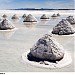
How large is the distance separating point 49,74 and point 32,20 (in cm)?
1893

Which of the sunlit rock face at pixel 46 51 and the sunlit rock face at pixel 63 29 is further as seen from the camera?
the sunlit rock face at pixel 63 29

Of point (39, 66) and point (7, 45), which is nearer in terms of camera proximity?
point (39, 66)

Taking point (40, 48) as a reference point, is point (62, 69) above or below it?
below

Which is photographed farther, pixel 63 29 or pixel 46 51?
pixel 63 29

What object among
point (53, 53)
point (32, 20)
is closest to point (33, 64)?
point (53, 53)

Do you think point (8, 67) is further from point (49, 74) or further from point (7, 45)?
point (7, 45)

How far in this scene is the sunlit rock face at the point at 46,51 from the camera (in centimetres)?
795

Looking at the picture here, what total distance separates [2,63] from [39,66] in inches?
51.6

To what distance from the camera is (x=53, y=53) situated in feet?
26.0

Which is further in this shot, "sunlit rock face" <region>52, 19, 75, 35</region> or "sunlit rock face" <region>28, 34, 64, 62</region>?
"sunlit rock face" <region>52, 19, 75, 35</region>

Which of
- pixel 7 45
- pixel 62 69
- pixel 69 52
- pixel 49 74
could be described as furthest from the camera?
pixel 7 45

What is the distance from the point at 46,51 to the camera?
316 inches

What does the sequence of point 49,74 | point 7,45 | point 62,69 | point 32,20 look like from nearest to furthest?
point 49,74 < point 62,69 < point 7,45 < point 32,20

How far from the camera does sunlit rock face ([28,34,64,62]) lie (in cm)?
795
